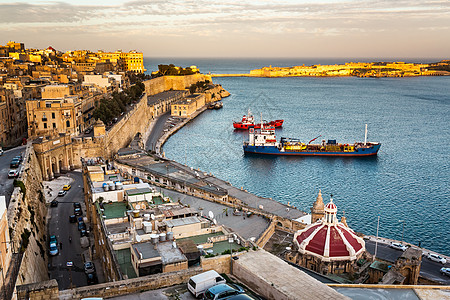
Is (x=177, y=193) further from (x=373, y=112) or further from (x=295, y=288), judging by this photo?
(x=373, y=112)

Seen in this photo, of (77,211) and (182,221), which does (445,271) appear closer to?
(182,221)

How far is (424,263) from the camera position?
23766 mm

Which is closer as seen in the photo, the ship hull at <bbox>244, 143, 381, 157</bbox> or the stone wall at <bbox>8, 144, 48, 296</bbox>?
the stone wall at <bbox>8, 144, 48, 296</bbox>

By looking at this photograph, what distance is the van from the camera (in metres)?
9.61

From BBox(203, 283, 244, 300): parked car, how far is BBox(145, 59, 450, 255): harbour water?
2434 cm

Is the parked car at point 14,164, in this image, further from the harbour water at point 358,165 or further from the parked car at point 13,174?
the harbour water at point 358,165

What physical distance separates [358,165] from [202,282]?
46.3 meters

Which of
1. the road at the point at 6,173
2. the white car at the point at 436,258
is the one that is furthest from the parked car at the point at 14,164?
the white car at the point at 436,258

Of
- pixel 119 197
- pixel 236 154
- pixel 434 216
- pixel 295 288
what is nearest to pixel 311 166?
pixel 236 154

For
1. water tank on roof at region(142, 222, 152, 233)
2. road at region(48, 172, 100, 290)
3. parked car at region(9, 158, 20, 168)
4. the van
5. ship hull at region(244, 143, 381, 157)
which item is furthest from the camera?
ship hull at region(244, 143, 381, 157)

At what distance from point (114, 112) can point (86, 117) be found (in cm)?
523

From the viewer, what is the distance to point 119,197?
20.3 m

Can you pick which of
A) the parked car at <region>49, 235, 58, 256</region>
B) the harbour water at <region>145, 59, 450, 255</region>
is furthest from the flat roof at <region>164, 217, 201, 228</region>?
the harbour water at <region>145, 59, 450, 255</region>

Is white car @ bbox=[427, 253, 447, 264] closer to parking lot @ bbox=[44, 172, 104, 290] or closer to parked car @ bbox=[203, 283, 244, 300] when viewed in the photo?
parking lot @ bbox=[44, 172, 104, 290]
